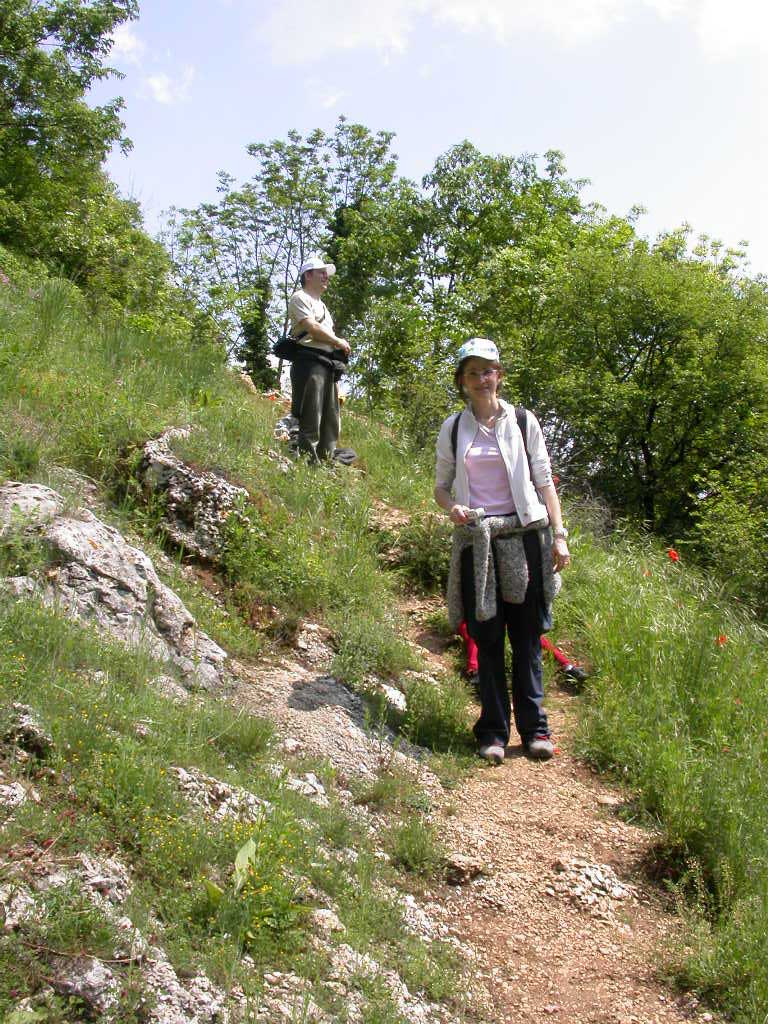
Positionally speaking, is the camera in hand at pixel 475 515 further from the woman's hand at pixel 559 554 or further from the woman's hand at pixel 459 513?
the woman's hand at pixel 559 554

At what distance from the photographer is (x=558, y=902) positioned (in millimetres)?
3625

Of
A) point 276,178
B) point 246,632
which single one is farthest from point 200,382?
point 276,178

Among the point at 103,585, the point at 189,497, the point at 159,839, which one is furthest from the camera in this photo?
the point at 189,497

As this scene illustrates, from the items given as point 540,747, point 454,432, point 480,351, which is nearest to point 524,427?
point 454,432

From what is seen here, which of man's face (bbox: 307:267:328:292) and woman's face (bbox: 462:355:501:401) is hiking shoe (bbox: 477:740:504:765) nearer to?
woman's face (bbox: 462:355:501:401)

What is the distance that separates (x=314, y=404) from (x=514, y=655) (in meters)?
3.26

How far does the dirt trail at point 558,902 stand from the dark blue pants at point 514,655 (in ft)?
0.70

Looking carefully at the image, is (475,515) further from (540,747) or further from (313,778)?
(313,778)

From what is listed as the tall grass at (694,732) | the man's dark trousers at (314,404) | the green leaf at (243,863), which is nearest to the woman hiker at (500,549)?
the tall grass at (694,732)

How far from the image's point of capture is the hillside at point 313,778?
8.48 feet

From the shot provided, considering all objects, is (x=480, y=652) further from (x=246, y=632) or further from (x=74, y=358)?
(x=74, y=358)

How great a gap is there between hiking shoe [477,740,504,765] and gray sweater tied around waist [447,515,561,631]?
600 millimetres

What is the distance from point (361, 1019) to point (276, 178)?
30323 millimetres

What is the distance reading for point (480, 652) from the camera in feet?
15.0
